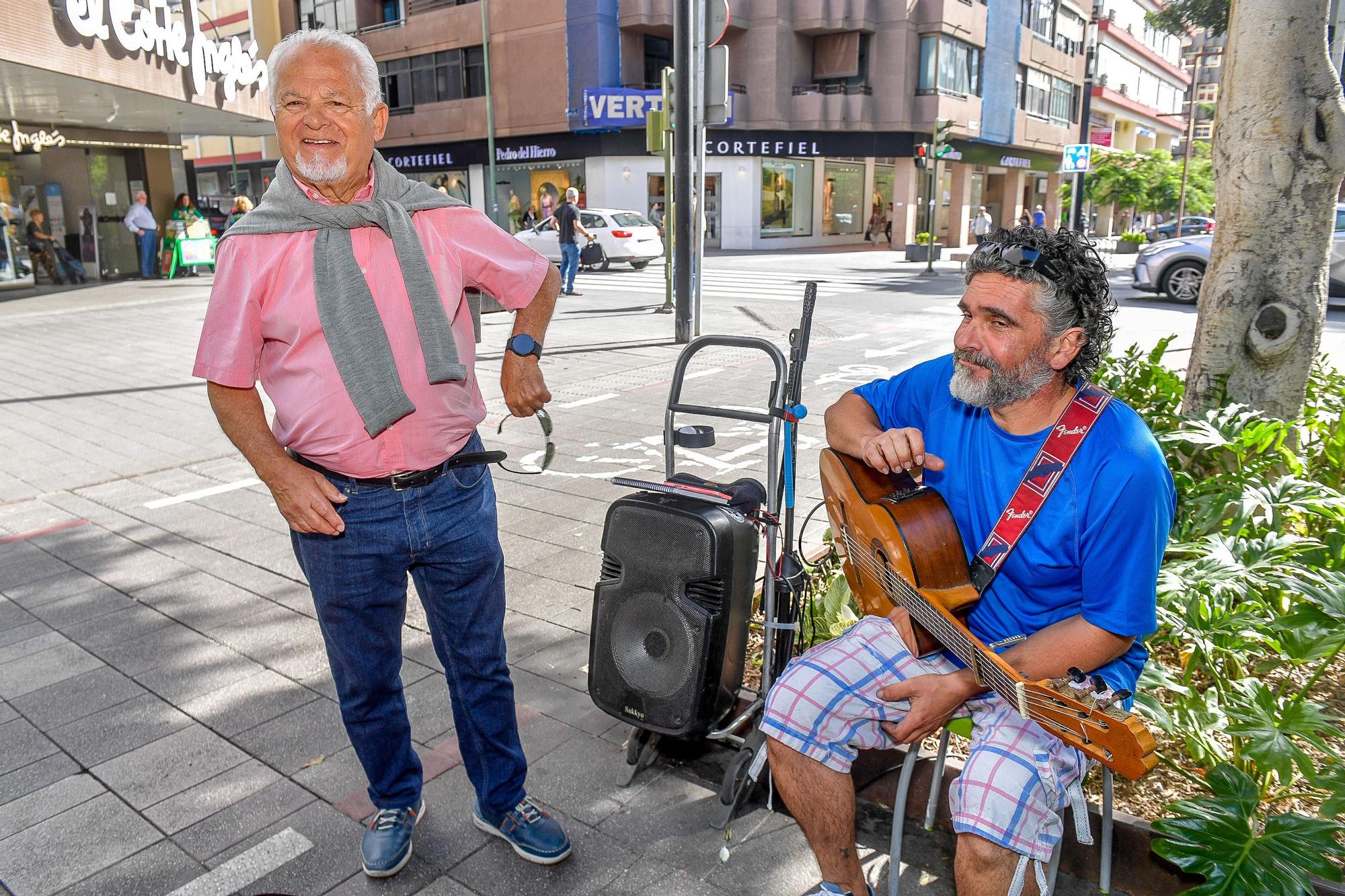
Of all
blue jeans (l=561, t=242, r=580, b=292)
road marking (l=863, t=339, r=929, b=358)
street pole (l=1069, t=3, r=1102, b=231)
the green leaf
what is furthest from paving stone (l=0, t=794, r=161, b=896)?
street pole (l=1069, t=3, r=1102, b=231)

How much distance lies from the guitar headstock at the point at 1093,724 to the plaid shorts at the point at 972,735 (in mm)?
131

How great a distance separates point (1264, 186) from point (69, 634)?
210 inches

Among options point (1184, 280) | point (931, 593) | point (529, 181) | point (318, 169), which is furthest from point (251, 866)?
point (529, 181)

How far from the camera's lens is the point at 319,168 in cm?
230

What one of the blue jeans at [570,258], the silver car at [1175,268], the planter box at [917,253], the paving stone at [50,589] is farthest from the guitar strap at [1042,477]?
the planter box at [917,253]

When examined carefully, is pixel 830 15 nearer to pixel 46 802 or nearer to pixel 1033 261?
pixel 1033 261

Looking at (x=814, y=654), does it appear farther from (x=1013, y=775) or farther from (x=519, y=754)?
(x=519, y=754)

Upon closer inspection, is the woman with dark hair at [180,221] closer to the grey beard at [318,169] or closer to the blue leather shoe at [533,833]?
the grey beard at [318,169]

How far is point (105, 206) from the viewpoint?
21.3 meters

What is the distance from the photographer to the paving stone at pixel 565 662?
12.0 ft

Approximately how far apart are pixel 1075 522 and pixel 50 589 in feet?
14.6

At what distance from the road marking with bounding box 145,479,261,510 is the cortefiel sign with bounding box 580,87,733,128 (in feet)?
96.2

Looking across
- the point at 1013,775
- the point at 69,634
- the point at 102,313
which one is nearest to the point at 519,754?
the point at 1013,775

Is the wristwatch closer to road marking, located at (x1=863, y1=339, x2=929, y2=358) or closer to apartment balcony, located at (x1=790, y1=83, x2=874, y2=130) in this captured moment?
road marking, located at (x1=863, y1=339, x2=929, y2=358)
